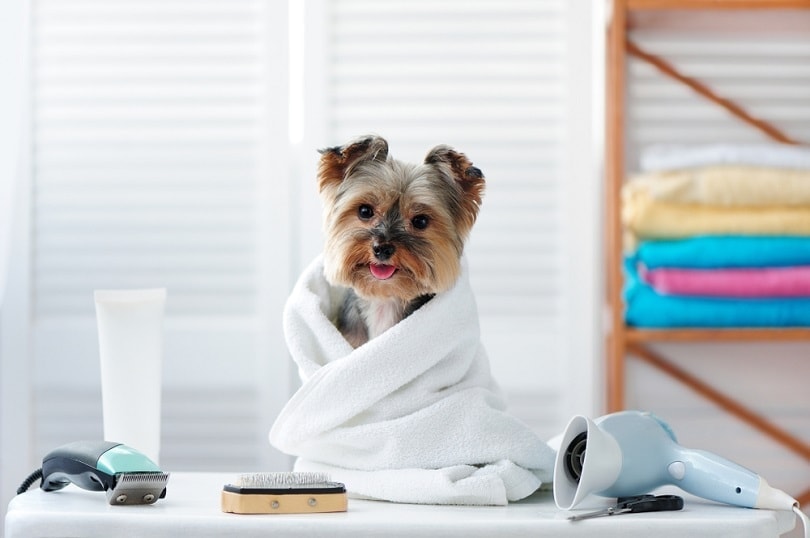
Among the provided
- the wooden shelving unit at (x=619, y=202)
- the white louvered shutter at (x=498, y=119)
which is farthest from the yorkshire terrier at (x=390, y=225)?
the white louvered shutter at (x=498, y=119)

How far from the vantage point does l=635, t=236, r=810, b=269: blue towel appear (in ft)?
5.35

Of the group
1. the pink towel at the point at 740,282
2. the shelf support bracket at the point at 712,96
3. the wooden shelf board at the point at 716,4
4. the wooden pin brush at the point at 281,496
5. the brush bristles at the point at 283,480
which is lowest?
the wooden pin brush at the point at 281,496

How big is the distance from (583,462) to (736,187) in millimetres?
853

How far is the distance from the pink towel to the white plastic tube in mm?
887

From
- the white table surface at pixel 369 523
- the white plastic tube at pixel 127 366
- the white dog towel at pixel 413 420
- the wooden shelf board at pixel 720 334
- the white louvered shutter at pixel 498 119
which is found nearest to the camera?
the white table surface at pixel 369 523

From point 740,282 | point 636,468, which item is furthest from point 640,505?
point 740,282

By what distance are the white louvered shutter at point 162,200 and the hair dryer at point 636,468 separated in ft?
3.14

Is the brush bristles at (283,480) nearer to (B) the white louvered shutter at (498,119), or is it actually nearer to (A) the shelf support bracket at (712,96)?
(B) the white louvered shutter at (498,119)

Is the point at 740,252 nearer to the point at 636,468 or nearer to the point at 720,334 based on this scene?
the point at 720,334

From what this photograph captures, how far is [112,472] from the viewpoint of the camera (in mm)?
972

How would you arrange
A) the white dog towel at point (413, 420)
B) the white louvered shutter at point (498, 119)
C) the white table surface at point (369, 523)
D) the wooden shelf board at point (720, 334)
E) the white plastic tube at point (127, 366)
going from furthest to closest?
1. the white louvered shutter at point (498, 119)
2. the wooden shelf board at point (720, 334)
3. the white plastic tube at point (127, 366)
4. the white dog towel at point (413, 420)
5. the white table surface at point (369, 523)

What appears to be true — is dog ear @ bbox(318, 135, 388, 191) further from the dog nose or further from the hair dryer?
the hair dryer

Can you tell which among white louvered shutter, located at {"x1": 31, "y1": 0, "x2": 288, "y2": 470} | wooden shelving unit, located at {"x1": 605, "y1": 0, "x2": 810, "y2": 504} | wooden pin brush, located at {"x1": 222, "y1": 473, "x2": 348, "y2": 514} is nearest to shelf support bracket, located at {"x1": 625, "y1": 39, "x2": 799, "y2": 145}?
wooden shelving unit, located at {"x1": 605, "y1": 0, "x2": 810, "y2": 504}

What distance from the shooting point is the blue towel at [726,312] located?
5.38ft
